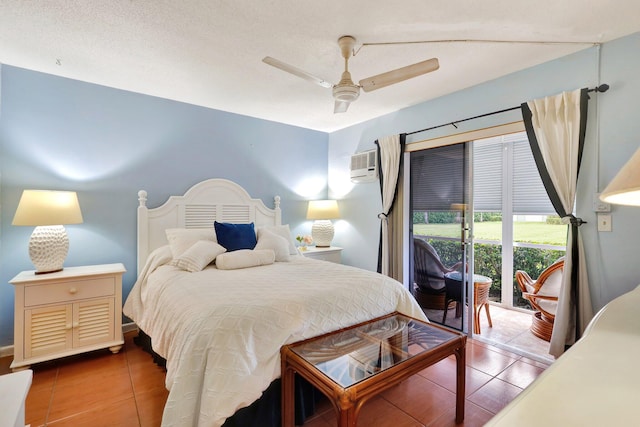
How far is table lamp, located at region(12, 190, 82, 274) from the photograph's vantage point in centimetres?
232

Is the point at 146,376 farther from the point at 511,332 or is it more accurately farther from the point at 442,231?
the point at 511,332

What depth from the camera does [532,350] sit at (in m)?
2.77

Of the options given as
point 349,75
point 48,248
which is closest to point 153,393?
point 48,248

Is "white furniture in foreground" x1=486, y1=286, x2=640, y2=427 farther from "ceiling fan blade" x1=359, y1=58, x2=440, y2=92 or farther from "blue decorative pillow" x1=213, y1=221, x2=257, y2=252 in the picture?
"blue decorative pillow" x1=213, y1=221, x2=257, y2=252

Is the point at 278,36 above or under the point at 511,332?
above

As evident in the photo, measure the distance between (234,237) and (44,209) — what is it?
4.91 feet

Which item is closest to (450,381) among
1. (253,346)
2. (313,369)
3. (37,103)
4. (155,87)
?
(313,369)

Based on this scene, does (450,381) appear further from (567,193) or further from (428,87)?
(428,87)

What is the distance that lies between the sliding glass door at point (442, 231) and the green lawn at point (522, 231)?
Result: 0.01m

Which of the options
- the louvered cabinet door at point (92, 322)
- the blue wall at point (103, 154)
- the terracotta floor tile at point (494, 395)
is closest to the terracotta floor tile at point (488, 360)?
the terracotta floor tile at point (494, 395)

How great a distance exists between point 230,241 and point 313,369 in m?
1.79

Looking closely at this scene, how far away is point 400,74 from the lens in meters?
1.96

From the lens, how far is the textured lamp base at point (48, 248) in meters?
2.42

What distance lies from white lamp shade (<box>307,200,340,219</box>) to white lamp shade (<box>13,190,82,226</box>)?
256 centimetres
